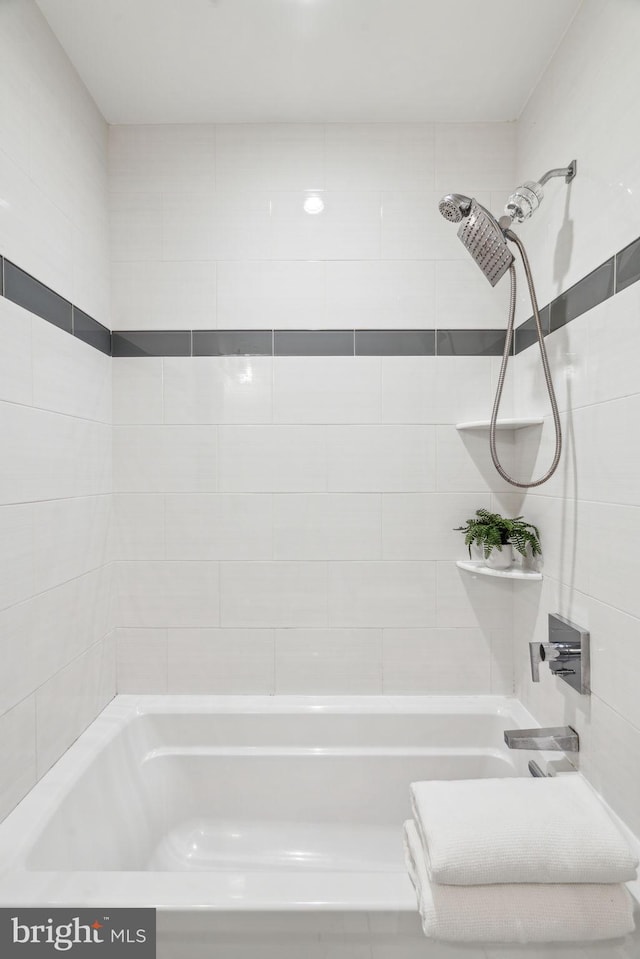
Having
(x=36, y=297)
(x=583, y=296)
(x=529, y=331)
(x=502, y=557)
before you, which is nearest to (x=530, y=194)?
(x=583, y=296)

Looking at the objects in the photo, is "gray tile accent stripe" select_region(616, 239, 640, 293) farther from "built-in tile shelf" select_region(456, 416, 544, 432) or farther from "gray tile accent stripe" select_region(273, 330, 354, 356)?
"gray tile accent stripe" select_region(273, 330, 354, 356)

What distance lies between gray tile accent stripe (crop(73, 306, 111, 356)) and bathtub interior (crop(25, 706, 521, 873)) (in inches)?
48.2

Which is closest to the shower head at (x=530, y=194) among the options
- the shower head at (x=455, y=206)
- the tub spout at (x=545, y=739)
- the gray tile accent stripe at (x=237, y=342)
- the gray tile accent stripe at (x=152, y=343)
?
the shower head at (x=455, y=206)

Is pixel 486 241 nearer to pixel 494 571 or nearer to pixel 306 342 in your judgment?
pixel 306 342

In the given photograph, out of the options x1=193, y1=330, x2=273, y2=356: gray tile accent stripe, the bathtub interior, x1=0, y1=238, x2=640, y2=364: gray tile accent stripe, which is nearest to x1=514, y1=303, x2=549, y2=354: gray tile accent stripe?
x1=0, y1=238, x2=640, y2=364: gray tile accent stripe

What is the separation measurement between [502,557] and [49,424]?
1390 mm

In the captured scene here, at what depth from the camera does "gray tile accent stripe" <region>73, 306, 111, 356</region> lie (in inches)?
66.2

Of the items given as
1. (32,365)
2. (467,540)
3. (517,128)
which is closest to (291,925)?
(467,540)

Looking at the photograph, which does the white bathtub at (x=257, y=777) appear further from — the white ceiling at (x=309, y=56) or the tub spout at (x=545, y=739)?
the white ceiling at (x=309, y=56)

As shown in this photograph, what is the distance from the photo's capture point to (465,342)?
1932 mm

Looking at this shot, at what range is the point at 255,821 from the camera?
1.80m

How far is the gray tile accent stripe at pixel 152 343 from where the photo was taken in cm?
194

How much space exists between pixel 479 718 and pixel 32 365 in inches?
67.5

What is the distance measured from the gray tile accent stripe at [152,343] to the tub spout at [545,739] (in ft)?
5.08
